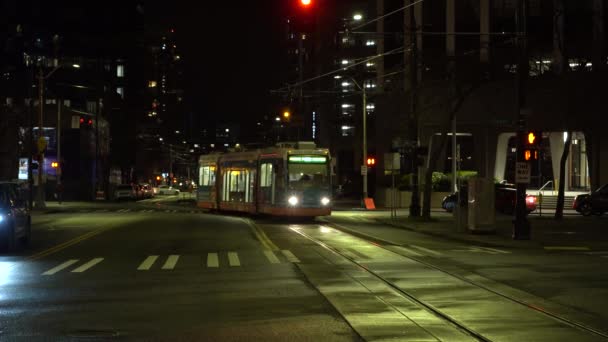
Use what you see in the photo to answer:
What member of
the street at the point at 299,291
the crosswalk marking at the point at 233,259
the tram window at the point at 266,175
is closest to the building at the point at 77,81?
the tram window at the point at 266,175

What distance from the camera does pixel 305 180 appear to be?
3753 centimetres

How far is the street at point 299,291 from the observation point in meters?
10.5

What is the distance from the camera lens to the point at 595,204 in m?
44.8

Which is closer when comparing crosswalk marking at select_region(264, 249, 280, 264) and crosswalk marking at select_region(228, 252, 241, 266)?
crosswalk marking at select_region(228, 252, 241, 266)

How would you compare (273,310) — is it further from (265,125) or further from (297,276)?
(265,125)

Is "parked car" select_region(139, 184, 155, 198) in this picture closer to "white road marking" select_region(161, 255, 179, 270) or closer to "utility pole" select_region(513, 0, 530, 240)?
"utility pole" select_region(513, 0, 530, 240)

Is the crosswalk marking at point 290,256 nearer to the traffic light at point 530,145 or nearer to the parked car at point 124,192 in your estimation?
the traffic light at point 530,145

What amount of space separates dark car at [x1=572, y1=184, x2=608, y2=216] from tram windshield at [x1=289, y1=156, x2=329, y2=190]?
54.4ft

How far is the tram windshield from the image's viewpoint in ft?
123

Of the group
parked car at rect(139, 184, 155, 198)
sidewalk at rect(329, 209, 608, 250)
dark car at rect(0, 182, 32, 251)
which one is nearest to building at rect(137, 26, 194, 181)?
parked car at rect(139, 184, 155, 198)

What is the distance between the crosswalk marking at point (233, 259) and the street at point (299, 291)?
35 mm

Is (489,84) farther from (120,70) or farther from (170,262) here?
(120,70)

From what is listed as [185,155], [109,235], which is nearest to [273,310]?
[109,235]

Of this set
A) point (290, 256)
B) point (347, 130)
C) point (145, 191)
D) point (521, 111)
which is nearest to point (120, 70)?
point (347, 130)
